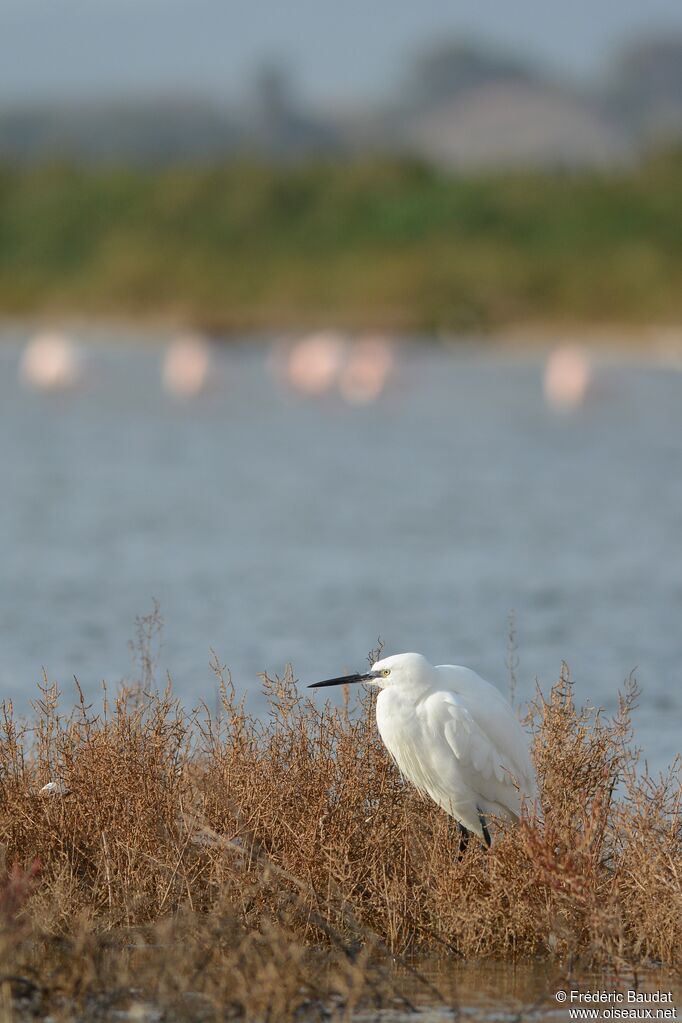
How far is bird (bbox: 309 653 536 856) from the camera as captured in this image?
5586 mm

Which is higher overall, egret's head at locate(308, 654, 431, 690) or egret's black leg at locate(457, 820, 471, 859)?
egret's head at locate(308, 654, 431, 690)

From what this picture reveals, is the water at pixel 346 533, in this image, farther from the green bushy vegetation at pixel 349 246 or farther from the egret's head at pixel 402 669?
the green bushy vegetation at pixel 349 246

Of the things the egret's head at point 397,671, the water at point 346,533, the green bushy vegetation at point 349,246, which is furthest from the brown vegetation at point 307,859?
the green bushy vegetation at point 349,246

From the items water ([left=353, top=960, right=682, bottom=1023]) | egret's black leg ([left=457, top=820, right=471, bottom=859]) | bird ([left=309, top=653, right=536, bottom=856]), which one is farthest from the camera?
egret's black leg ([left=457, top=820, right=471, bottom=859])

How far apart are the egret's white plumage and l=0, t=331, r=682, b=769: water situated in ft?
1.92

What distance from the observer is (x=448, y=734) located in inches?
220

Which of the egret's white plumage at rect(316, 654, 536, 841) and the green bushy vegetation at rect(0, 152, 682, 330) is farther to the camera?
the green bushy vegetation at rect(0, 152, 682, 330)

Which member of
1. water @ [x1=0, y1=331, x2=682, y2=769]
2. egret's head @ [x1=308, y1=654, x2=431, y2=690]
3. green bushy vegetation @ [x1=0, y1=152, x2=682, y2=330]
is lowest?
egret's head @ [x1=308, y1=654, x2=431, y2=690]

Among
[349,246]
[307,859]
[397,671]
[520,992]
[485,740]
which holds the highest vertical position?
[349,246]

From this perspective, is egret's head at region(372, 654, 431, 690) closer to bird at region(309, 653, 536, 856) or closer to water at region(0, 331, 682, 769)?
bird at region(309, 653, 536, 856)

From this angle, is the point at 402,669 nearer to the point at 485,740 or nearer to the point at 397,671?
the point at 397,671

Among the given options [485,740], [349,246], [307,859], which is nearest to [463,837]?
[485,740]

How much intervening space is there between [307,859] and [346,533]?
1034cm

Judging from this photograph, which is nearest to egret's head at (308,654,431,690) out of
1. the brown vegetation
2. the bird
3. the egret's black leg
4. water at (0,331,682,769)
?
the bird
